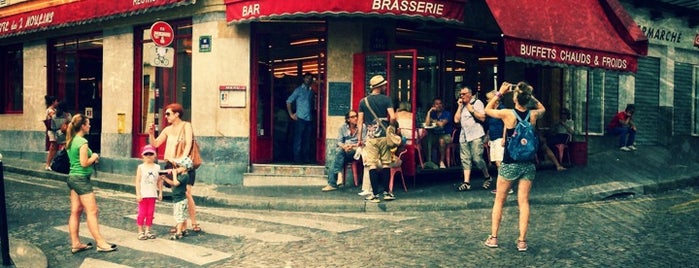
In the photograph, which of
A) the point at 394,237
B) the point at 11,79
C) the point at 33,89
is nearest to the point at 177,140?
the point at 394,237

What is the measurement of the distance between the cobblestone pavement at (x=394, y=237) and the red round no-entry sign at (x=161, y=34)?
309 cm

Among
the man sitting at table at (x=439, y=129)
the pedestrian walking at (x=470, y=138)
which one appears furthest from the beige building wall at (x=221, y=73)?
the pedestrian walking at (x=470, y=138)

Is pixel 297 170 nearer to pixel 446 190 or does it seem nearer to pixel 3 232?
pixel 446 190

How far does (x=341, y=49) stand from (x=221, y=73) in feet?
7.89

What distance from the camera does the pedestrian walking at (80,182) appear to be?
6387 millimetres

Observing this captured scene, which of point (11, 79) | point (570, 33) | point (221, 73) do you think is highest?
point (570, 33)

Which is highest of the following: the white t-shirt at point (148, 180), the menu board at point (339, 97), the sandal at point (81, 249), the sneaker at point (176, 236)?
the menu board at point (339, 97)

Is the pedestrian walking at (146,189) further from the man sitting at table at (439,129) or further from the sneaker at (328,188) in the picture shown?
the man sitting at table at (439,129)

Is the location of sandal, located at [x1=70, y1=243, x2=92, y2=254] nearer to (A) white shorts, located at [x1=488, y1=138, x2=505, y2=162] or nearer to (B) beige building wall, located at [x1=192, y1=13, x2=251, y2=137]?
(B) beige building wall, located at [x1=192, y1=13, x2=251, y2=137]

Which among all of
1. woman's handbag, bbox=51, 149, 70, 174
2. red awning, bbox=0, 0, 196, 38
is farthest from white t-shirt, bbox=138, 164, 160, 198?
red awning, bbox=0, 0, 196, 38

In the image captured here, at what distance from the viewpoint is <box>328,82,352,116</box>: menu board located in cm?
1184

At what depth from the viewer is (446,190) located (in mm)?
10906

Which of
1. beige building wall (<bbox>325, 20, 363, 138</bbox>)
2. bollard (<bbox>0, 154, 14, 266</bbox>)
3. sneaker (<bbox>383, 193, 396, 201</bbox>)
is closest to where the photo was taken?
bollard (<bbox>0, 154, 14, 266</bbox>)

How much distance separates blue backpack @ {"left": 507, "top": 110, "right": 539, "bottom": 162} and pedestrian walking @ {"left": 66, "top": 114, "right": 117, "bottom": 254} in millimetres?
4230
